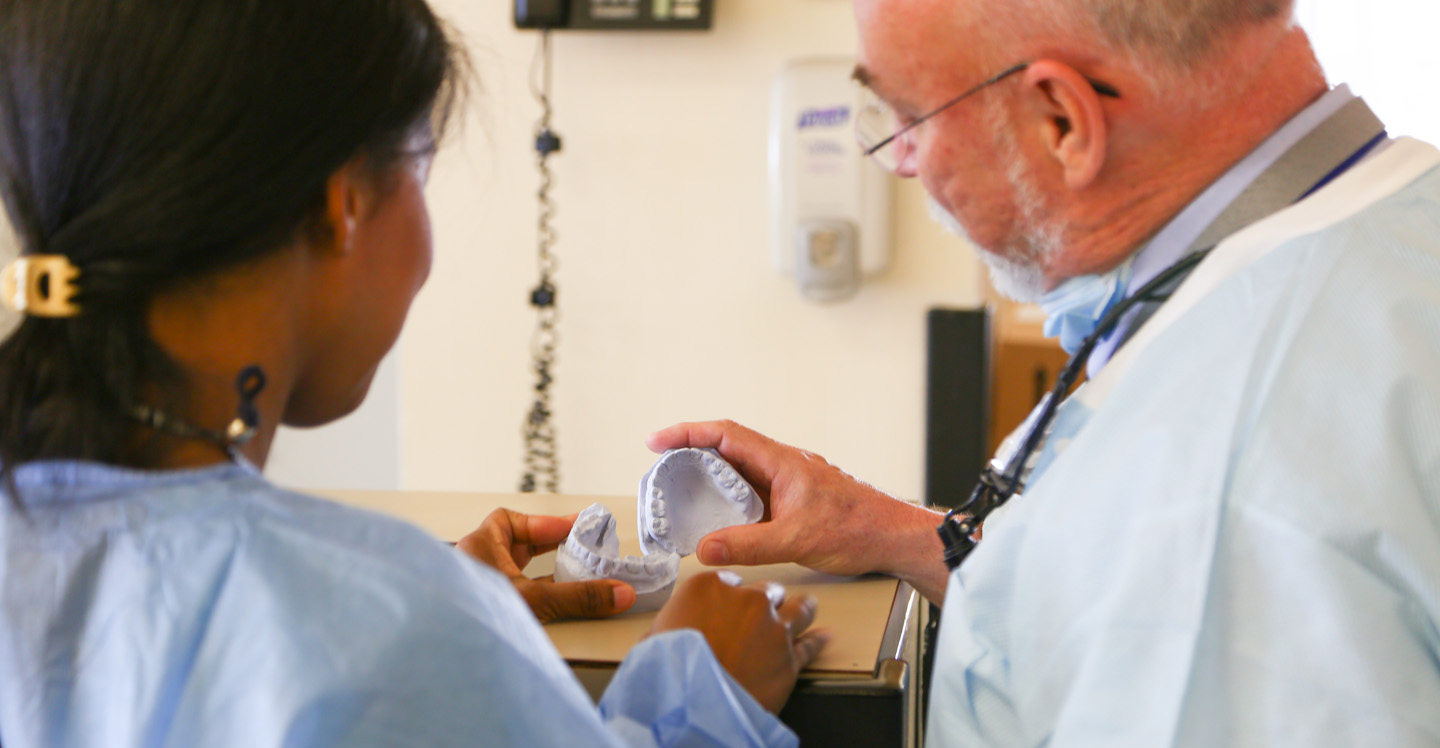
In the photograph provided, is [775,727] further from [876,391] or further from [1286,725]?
[876,391]

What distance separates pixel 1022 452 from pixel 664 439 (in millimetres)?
372

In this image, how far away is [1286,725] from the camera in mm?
676

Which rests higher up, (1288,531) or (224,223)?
(224,223)

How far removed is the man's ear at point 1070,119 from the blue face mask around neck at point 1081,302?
0.09 metres

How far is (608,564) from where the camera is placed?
38.1 inches

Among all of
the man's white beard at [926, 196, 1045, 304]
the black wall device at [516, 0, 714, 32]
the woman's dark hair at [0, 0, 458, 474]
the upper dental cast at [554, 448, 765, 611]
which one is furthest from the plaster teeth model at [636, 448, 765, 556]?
the black wall device at [516, 0, 714, 32]

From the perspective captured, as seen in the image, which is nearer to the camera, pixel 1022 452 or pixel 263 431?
pixel 263 431

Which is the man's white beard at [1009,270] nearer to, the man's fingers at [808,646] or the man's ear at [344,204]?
the man's fingers at [808,646]

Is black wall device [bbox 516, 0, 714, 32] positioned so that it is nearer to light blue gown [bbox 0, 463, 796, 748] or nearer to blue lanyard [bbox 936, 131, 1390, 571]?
blue lanyard [bbox 936, 131, 1390, 571]

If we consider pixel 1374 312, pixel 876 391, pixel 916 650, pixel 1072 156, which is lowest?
pixel 916 650

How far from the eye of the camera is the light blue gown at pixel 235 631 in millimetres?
619

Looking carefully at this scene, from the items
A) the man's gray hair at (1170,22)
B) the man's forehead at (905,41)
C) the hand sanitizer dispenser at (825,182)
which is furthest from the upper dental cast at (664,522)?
the hand sanitizer dispenser at (825,182)

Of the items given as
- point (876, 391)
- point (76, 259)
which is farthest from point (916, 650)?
point (876, 391)

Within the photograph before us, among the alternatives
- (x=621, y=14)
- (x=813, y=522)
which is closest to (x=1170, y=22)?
(x=813, y=522)
